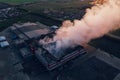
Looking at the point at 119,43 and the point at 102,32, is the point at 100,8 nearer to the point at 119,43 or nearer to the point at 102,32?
the point at 102,32

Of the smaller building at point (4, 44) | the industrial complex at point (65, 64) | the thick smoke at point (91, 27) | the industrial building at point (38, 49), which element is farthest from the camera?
the smaller building at point (4, 44)

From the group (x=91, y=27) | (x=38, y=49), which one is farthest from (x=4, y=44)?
(x=91, y=27)

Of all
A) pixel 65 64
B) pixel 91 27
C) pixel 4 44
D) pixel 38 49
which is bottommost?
pixel 4 44

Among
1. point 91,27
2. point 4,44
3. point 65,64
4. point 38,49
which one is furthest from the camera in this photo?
point 4,44

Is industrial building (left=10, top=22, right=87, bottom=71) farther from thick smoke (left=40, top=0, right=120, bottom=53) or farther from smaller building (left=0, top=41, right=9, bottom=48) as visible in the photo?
smaller building (left=0, top=41, right=9, bottom=48)

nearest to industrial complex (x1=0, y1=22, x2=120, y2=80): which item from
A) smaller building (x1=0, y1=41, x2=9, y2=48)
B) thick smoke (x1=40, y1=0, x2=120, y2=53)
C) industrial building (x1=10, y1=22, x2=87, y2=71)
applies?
industrial building (x1=10, y1=22, x2=87, y2=71)

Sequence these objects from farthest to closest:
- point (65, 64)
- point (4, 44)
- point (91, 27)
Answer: point (4, 44) → point (91, 27) → point (65, 64)

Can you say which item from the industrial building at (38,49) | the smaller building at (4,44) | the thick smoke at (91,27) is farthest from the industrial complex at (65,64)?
the smaller building at (4,44)

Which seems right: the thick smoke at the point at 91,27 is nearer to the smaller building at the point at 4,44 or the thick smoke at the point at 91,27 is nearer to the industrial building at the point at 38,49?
the industrial building at the point at 38,49

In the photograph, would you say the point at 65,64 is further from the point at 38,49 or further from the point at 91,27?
the point at 91,27

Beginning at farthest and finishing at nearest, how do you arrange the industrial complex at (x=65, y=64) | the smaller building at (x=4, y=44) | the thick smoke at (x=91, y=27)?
the smaller building at (x=4, y=44) < the thick smoke at (x=91, y=27) < the industrial complex at (x=65, y=64)
